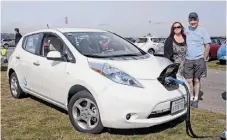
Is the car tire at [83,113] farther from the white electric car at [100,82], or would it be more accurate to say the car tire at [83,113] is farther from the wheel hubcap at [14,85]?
the wheel hubcap at [14,85]

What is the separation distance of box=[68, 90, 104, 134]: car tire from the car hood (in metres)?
0.52

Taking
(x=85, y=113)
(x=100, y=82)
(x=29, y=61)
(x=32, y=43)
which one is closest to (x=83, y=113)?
(x=85, y=113)

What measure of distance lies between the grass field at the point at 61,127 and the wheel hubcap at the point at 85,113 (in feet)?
0.48

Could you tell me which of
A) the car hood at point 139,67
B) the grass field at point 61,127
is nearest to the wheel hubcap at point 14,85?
the grass field at point 61,127

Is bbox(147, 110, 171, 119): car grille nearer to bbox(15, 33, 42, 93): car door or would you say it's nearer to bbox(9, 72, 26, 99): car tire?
bbox(15, 33, 42, 93): car door

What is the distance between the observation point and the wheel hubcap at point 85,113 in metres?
3.96

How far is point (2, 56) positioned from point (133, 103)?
348 inches

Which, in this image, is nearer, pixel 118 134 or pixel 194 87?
pixel 118 134

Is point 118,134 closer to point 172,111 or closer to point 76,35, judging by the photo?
point 172,111

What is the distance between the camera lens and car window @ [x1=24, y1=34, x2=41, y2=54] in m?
5.37

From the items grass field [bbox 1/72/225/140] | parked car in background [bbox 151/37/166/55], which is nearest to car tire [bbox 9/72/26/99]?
grass field [bbox 1/72/225/140]

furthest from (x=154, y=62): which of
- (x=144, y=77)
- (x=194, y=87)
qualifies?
(x=194, y=87)

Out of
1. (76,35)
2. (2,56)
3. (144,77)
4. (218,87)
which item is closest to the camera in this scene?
→ (144,77)

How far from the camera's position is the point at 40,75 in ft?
16.1
